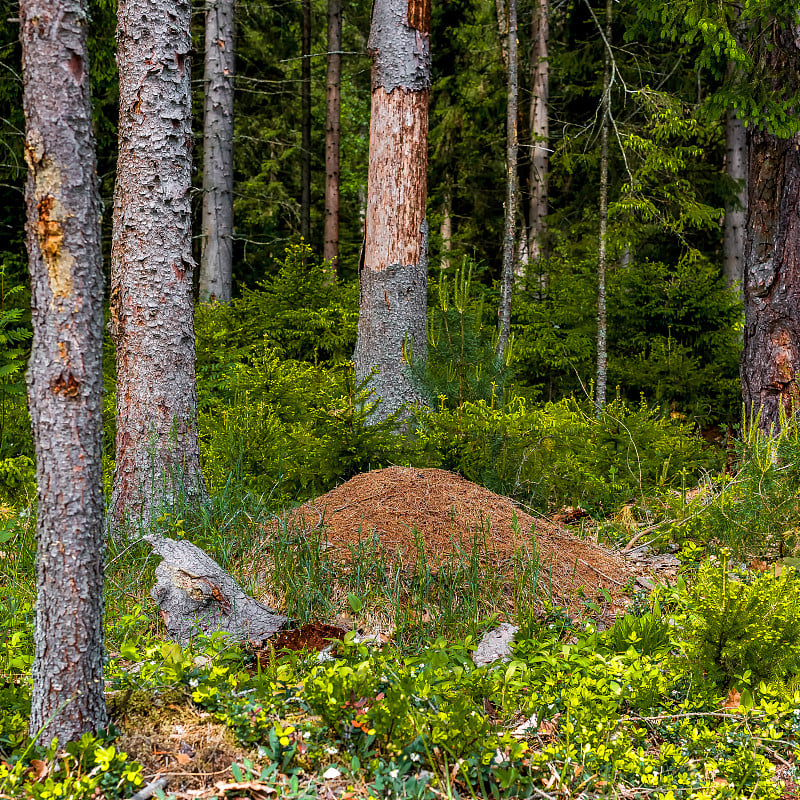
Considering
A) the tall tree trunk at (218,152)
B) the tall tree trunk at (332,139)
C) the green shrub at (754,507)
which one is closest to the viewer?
the green shrub at (754,507)

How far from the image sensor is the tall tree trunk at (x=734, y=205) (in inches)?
477

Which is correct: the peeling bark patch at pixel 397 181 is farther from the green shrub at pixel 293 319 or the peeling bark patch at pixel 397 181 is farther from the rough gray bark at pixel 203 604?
the rough gray bark at pixel 203 604

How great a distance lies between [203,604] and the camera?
342 cm

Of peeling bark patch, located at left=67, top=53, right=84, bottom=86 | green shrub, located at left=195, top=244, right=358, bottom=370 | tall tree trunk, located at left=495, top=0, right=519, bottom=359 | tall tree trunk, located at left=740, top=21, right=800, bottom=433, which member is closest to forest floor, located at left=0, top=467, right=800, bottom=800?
peeling bark patch, located at left=67, top=53, right=84, bottom=86

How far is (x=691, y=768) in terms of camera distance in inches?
101

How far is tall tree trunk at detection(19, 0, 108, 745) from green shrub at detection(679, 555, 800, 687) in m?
2.28

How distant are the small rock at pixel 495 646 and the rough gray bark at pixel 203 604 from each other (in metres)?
0.92

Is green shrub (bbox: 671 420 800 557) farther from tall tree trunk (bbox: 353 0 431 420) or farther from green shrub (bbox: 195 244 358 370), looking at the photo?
green shrub (bbox: 195 244 358 370)

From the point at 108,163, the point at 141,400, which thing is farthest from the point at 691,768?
the point at 108,163

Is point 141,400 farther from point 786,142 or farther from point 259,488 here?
point 786,142

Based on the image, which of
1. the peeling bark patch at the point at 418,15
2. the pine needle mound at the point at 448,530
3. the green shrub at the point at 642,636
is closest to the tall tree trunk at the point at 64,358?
the pine needle mound at the point at 448,530

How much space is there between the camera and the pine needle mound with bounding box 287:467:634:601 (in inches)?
169

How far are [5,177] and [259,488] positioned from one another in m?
11.3

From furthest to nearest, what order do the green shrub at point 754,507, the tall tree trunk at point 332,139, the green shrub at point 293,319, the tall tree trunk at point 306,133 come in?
the tall tree trunk at point 306,133
the tall tree trunk at point 332,139
the green shrub at point 293,319
the green shrub at point 754,507
